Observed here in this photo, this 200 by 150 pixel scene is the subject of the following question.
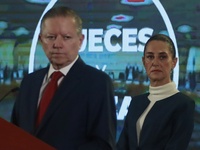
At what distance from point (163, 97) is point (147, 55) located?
0.18 metres

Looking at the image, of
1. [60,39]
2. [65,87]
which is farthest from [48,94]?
[60,39]

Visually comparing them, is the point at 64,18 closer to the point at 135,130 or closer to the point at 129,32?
the point at 135,130

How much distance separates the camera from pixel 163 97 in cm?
179

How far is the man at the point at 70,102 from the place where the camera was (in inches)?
48.3

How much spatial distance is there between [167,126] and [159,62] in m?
0.27

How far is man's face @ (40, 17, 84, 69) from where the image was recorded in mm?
1271

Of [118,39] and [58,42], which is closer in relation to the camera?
[58,42]

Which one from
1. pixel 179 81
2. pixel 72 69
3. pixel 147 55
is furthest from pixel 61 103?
pixel 179 81

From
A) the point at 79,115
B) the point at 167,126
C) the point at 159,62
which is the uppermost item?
the point at 159,62

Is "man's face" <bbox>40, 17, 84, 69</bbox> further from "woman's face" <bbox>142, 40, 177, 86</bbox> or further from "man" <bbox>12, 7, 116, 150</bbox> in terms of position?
"woman's face" <bbox>142, 40, 177, 86</bbox>

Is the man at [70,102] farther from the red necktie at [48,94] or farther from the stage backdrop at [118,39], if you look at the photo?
the stage backdrop at [118,39]

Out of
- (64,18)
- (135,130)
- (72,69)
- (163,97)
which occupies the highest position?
(64,18)

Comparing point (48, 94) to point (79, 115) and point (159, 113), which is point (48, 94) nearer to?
point (79, 115)

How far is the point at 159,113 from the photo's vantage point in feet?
5.70
